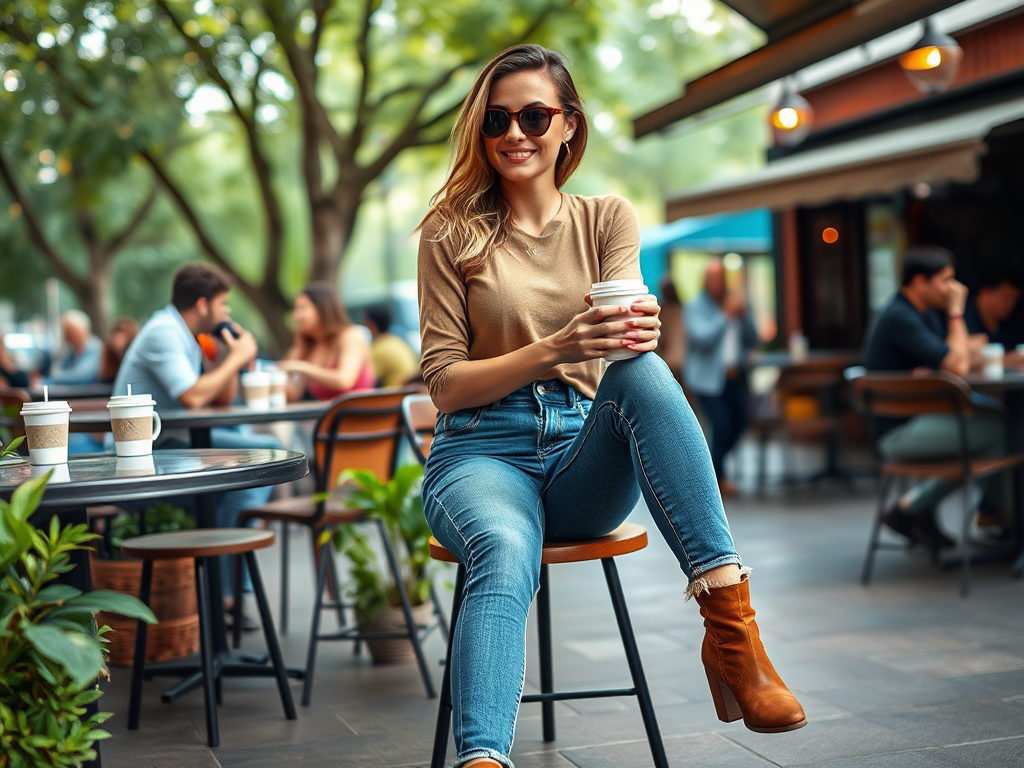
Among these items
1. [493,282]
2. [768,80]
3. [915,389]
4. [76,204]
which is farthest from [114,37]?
[493,282]

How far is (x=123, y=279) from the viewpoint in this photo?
26594 millimetres

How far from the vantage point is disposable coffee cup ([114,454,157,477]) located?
2.25 m

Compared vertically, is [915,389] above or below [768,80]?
below

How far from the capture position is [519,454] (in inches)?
102

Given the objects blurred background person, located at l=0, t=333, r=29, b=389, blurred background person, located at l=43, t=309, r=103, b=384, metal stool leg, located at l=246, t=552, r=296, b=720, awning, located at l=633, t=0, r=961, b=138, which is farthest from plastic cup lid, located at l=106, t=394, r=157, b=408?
blurred background person, located at l=43, t=309, r=103, b=384

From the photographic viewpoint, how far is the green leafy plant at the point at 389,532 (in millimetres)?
4039

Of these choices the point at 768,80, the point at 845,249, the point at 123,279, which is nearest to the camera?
the point at 768,80

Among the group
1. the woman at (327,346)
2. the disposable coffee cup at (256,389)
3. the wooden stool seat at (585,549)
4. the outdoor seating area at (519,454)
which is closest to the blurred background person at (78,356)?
the outdoor seating area at (519,454)

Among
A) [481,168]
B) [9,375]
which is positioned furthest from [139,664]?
[9,375]

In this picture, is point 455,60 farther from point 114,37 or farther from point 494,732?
point 494,732

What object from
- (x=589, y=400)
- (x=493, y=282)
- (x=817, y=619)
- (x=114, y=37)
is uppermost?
(x=114, y=37)

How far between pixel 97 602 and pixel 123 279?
Answer: 26.2 meters

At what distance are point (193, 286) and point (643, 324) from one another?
2.88m

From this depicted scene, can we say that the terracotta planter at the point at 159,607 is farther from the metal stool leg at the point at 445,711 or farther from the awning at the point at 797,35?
the awning at the point at 797,35
